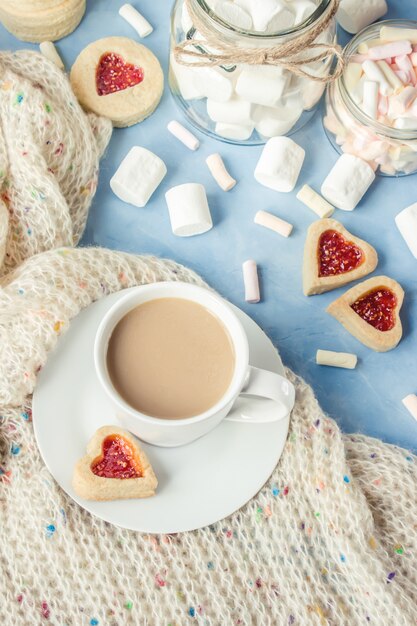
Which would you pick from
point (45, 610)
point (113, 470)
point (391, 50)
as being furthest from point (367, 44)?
point (45, 610)

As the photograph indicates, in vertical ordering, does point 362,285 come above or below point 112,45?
below

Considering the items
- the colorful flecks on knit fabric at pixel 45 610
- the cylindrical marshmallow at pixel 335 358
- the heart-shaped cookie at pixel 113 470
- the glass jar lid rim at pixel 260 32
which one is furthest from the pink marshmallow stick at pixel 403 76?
the colorful flecks on knit fabric at pixel 45 610

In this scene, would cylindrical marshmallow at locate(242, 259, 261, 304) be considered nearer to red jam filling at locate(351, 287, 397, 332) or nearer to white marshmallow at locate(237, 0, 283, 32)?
red jam filling at locate(351, 287, 397, 332)

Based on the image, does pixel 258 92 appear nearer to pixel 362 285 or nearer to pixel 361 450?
pixel 362 285

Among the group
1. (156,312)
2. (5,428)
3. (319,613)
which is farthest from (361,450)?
(5,428)

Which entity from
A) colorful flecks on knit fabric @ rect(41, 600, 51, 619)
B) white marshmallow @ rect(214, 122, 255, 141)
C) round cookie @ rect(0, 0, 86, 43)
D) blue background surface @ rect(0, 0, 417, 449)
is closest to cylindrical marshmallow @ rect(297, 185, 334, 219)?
blue background surface @ rect(0, 0, 417, 449)
